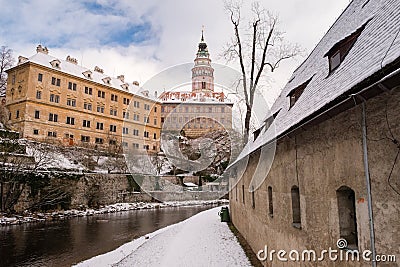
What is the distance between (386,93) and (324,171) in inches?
68.8

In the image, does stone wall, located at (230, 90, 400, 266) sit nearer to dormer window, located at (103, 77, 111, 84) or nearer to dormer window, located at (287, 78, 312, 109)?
dormer window, located at (287, 78, 312, 109)

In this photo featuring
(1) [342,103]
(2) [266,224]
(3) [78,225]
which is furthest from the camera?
(3) [78,225]

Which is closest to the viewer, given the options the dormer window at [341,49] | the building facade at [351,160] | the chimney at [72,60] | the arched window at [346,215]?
the building facade at [351,160]

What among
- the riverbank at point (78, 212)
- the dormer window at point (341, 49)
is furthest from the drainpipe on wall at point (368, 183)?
the riverbank at point (78, 212)

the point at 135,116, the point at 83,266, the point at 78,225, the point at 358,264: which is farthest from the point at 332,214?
the point at 135,116

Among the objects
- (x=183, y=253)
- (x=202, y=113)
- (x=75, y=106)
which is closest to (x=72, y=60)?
(x=75, y=106)

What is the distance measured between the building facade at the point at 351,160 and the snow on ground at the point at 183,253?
3262mm

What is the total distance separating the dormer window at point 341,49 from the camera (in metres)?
5.45

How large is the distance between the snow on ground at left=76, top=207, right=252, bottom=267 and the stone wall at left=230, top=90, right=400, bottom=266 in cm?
239

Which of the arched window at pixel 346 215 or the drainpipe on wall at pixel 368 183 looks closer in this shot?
the drainpipe on wall at pixel 368 183

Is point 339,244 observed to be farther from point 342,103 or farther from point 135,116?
point 135,116

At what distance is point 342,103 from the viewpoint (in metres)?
3.95

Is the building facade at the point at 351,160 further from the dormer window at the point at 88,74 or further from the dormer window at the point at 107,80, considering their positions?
the dormer window at the point at 107,80

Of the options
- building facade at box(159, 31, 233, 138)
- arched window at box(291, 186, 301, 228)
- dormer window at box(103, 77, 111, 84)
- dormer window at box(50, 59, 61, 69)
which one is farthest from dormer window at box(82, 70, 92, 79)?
arched window at box(291, 186, 301, 228)
